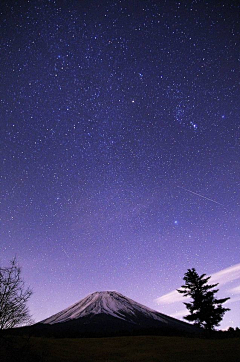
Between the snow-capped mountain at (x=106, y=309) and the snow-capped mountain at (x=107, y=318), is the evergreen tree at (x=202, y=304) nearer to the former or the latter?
the snow-capped mountain at (x=107, y=318)

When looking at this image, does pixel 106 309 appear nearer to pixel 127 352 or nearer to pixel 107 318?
pixel 107 318

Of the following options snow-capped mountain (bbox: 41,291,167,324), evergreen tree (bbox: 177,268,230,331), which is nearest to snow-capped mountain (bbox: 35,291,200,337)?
snow-capped mountain (bbox: 41,291,167,324)

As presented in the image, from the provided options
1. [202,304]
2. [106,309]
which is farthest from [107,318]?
[202,304]

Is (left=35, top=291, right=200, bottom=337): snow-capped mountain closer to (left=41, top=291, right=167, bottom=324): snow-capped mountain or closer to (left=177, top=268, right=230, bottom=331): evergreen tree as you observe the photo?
(left=41, top=291, right=167, bottom=324): snow-capped mountain

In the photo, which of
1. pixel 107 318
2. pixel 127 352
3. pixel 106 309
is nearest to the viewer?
pixel 127 352

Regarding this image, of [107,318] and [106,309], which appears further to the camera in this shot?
[106,309]

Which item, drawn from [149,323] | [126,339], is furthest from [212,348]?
[149,323]

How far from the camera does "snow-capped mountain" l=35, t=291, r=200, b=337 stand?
80312mm

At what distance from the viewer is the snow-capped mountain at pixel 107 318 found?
80.3m

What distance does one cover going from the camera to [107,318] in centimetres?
9569

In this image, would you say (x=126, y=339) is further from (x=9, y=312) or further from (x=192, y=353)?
(x=9, y=312)

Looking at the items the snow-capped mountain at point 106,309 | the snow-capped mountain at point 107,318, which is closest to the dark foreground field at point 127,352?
the snow-capped mountain at point 107,318

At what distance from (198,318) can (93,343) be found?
Answer: 1586 centimetres

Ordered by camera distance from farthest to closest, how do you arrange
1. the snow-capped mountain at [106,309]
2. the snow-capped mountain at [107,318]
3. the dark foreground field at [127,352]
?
the snow-capped mountain at [106,309]
the snow-capped mountain at [107,318]
the dark foreground field at [127,352]
